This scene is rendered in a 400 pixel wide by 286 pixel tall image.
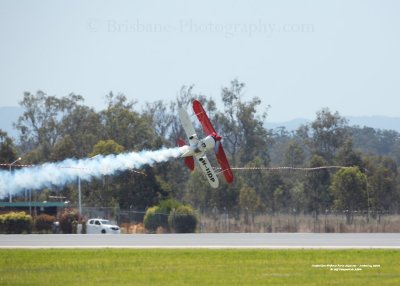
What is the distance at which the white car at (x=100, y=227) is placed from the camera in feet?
237

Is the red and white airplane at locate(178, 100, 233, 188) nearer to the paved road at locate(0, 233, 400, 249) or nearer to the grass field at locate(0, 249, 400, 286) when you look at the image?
the paved road at locate(0, 233, 400, 249)

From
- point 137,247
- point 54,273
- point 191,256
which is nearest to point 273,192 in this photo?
point 137,247

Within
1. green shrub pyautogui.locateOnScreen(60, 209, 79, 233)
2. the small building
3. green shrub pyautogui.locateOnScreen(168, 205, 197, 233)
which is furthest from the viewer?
the small building

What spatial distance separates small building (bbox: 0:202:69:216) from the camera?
3139 inches

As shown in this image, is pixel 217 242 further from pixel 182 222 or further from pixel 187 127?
pixel 182 222

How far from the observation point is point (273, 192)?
342 feet

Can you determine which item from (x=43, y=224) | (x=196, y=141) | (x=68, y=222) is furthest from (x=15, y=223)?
(x=196, y=141)

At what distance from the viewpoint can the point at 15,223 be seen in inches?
2852

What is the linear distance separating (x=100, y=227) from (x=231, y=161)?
164 ft

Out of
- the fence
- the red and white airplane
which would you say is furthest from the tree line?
the red and white airplane

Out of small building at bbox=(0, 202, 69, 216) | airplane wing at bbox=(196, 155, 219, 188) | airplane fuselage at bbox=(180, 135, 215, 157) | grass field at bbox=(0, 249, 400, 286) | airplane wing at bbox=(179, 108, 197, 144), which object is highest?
airplane wing at bbox=(179, 108, 197, 144)

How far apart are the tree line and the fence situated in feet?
15.1

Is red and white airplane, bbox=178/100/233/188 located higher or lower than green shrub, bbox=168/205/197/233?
higher

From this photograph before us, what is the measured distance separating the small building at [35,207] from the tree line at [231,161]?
8.43 meters
